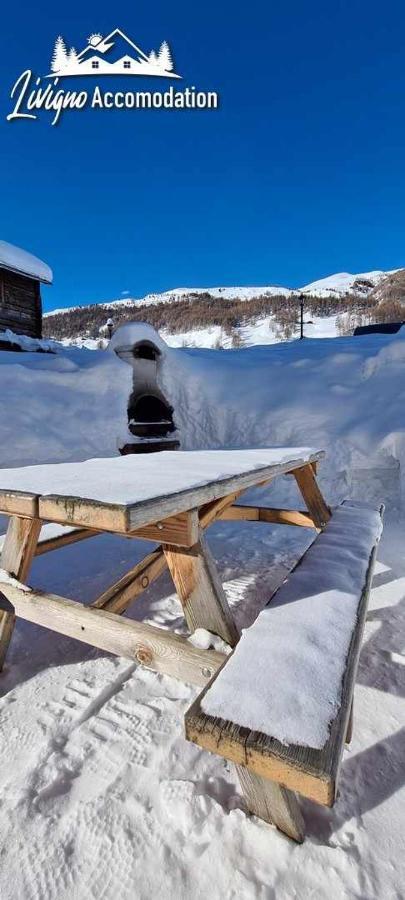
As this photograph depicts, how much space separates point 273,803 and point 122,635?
2.56ft

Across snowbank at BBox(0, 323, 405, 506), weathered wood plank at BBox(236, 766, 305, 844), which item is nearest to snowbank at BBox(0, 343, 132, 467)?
snowbank at BBox(0, 323, 405, 506)

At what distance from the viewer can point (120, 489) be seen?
4.95 ft

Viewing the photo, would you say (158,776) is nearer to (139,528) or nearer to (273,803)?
(273,803)

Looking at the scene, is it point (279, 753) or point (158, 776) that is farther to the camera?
point (158, 776)

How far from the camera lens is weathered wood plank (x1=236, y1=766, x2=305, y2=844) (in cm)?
114

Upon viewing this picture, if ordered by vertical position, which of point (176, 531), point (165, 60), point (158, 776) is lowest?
point (158, 776)

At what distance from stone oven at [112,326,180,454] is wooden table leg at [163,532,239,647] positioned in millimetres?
5720

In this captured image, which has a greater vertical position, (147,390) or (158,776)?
(147,390)

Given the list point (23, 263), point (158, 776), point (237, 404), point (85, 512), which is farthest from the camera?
point (23, 263)

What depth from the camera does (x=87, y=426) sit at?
257 inches

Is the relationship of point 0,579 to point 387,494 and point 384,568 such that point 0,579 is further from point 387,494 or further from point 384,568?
point 387,494

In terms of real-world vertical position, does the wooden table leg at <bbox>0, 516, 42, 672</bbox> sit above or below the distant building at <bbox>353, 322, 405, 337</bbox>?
below

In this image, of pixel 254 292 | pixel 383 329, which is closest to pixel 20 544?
pixel 383 329

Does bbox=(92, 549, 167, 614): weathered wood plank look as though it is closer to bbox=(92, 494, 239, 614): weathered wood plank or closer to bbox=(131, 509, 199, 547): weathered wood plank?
bbox=(92, 494, 239, 614): weathered wood plank
